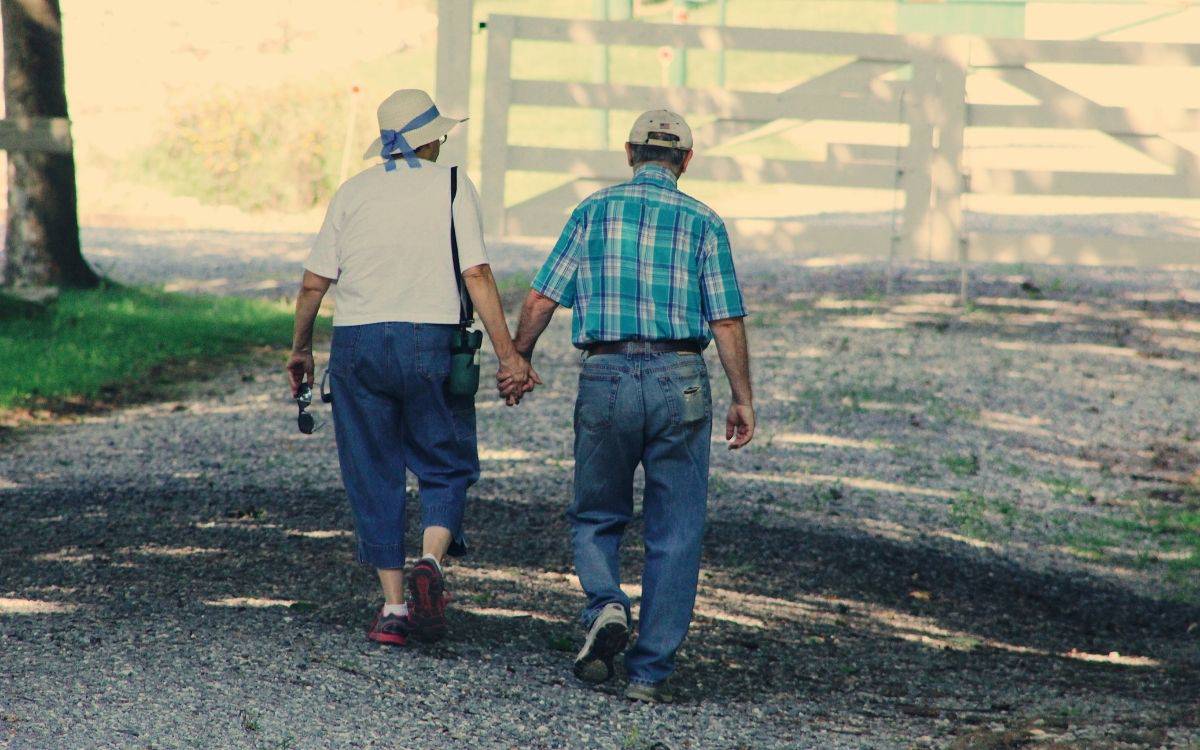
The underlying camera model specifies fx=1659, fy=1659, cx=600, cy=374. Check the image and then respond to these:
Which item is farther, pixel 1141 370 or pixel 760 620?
pixel 1141 370

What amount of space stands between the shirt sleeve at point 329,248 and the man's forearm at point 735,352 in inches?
48.4

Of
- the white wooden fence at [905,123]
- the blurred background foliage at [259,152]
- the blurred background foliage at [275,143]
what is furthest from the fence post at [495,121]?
the blurred background foliage at [259,152]

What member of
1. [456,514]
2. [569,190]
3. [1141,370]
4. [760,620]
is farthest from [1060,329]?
[456,514]

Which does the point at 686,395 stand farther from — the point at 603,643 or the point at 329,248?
the point at 329,248

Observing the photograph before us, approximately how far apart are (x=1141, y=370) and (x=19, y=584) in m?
8.69

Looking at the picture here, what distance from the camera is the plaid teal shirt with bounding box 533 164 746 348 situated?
491 cm

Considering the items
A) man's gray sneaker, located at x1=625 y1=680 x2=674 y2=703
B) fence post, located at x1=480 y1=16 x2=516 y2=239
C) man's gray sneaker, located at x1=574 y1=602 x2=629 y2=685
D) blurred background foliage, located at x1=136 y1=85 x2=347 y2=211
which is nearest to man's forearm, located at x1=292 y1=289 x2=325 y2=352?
man's gray sneaker, located at x1=574 y1=602 x2=629 y2=685

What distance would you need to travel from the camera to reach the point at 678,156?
16.5 feet

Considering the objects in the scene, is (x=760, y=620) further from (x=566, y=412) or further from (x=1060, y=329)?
(x=1060, y=329)

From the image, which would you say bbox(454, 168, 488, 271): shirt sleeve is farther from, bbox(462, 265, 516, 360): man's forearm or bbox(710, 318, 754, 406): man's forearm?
bbox(710, 318, 754, 406): man's forearm

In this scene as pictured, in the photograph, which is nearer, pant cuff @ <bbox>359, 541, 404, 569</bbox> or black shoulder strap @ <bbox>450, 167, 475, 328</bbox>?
black shoulder strap @ <bbox>450, 167, 475, 328</bbox>

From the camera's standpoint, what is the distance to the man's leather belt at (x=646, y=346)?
4.89 m

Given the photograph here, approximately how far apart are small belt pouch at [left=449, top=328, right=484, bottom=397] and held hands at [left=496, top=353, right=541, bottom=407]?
10cm

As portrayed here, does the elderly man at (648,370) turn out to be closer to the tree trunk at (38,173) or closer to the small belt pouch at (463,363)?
the small belt pouch at (463,363)
